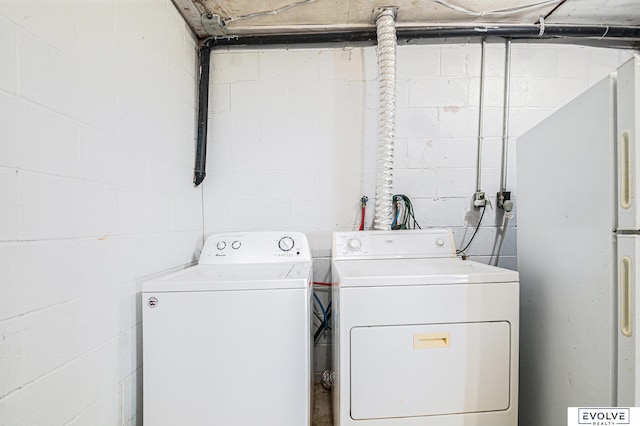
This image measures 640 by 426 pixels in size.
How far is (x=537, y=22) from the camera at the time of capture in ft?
4.75

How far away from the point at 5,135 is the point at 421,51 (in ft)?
6.01

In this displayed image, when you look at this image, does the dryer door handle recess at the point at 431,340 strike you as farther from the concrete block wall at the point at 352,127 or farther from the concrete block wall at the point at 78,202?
the concrete block wall at the point at 78,202

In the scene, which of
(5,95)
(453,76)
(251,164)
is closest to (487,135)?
(453,76)

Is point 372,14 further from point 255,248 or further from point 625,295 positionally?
point 625,295

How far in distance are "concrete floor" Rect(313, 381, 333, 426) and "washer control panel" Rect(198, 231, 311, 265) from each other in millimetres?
771

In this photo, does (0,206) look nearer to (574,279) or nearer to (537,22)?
(574,279)

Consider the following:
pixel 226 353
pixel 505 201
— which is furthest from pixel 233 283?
pixel 505 201

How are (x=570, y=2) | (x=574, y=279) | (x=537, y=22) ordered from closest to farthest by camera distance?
(x=574, y=279)
(x=570, y=2)
(x=537, y=22)

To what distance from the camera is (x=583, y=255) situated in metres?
0.77

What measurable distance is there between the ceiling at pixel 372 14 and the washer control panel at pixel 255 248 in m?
1.20

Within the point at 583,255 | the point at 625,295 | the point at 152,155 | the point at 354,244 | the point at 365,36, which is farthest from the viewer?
the point at 365,36

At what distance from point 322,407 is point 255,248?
90 cm

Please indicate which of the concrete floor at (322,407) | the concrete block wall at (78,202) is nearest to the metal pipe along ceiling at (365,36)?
the concrete block wall at (78,202)

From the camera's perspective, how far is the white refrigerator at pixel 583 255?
65 centimetres
